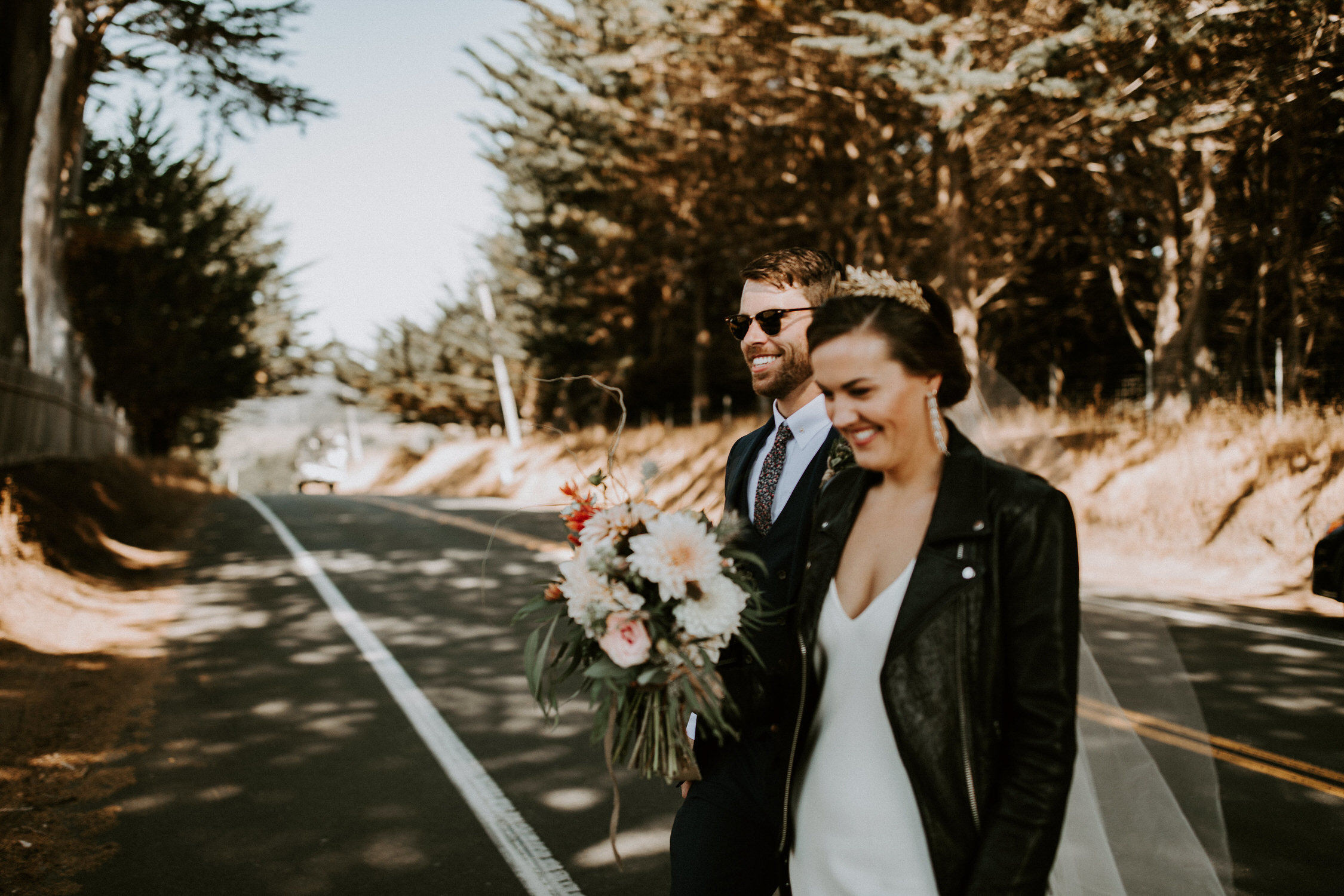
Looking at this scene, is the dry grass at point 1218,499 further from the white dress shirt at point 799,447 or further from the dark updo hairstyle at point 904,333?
the dark updo hairstyle at point 904,333

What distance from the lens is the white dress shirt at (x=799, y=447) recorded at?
272 centimetres

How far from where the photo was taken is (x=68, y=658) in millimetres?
7914

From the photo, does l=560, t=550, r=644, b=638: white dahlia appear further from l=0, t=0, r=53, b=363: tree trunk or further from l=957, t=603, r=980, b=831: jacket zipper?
l=0, t=0, r=53, b=363: tree trunk

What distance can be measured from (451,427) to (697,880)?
5130cm

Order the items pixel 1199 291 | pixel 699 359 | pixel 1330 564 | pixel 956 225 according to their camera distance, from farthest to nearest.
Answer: pixel 699 359
pixel 1199 291
pixel 956 225
pixel 1330 564

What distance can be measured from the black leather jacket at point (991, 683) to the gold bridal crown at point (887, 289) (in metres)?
A: 0.45

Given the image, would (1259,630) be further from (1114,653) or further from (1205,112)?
(1205,112)

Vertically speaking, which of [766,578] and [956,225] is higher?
[956,225]

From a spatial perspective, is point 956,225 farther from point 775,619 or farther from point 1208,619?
point 775,619

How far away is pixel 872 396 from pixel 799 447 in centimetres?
78

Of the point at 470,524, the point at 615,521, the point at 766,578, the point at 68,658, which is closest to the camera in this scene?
the point at 615,521

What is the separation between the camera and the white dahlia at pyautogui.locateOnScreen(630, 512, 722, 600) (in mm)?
2105

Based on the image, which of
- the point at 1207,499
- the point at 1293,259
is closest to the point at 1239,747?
the point at 1207,499

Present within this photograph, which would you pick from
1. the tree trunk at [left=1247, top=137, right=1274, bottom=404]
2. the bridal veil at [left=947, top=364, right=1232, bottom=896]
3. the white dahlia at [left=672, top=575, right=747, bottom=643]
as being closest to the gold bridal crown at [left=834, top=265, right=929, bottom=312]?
the bridal veil at [left=947, top=364, right=1232, bottom=896]
